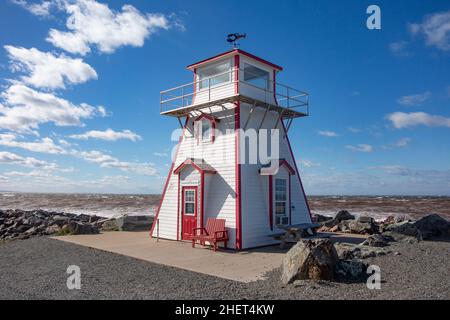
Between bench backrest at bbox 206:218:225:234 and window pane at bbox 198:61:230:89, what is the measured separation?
5.72 m

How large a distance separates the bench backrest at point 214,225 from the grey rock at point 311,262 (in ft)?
16.9

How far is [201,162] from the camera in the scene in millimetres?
15047

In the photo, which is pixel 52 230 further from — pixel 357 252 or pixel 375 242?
pixel 375 242

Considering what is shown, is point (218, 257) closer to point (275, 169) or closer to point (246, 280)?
point (246, 280)

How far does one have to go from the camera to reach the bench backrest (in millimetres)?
13547

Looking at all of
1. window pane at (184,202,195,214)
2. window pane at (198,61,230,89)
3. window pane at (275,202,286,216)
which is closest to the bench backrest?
window pane at (184,202,195,214)

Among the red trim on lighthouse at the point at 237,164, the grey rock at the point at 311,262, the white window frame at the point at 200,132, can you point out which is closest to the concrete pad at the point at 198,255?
the red trim on lighthouse at the point at 237,164

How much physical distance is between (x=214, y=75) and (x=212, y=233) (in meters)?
6.58

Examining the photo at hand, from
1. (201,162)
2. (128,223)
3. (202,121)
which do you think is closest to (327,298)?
(201,162)

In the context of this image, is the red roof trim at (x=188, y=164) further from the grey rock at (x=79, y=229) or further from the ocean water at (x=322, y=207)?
the ocean water at (x=322, y=207)

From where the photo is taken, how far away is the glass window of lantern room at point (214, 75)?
14898 mm

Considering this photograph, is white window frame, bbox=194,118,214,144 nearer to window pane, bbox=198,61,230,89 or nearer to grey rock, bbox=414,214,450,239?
window pane, bbox=198,61,230,89

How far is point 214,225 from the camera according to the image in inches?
542

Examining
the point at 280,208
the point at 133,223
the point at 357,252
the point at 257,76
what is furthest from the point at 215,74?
the point at 133,223
